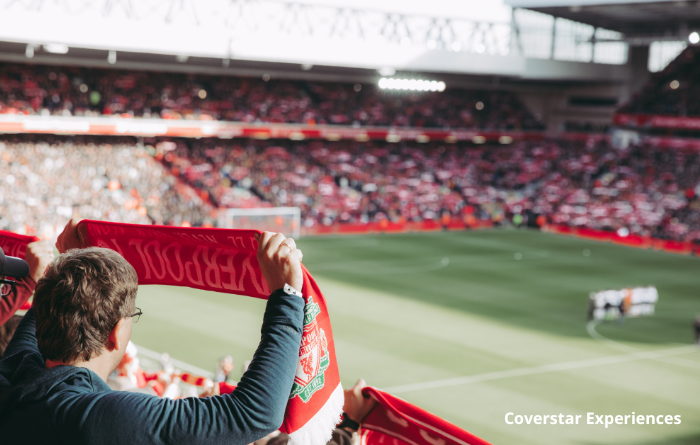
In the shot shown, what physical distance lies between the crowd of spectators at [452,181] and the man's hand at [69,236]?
38.1m

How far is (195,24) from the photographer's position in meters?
42.3

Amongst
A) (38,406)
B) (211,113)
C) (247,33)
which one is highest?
(247,33)

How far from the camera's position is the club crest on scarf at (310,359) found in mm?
2791

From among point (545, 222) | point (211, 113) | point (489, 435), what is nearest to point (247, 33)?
point (211, 113)

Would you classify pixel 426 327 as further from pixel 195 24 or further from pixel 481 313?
pixel 195 24

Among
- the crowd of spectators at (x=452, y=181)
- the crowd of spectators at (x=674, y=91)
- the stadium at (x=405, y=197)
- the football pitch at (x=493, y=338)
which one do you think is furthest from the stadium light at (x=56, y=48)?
the crowd of spectators at (x=674, y=91)

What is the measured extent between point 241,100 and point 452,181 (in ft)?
53.8

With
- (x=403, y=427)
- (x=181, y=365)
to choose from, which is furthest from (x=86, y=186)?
(x=403, y=427)

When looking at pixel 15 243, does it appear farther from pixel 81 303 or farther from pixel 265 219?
pixel 265 219

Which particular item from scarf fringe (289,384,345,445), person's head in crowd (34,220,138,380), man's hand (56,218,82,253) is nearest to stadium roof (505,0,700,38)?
man's hand (56,218,82,253)

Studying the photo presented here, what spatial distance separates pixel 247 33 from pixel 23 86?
501 inches

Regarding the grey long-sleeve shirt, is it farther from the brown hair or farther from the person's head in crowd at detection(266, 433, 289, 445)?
the person's head in crowd at detection(266, 433, 289, 445)

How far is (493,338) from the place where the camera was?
21.6m

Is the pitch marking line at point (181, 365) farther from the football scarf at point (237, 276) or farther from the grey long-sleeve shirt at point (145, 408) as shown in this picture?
the grey long-sleeve shirt at point (145, 408)
